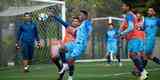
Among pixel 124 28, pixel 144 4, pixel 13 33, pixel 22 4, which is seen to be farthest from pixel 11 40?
pixel 124 28

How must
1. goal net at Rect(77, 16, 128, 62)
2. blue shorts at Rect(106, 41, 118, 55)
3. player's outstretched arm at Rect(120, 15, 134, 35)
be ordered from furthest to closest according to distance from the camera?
goal net at Rect(77, 16, 128, 62) → blue shorts at Rect(106, 41, 118, 55) → player's outstretched arm at Rect(120, 15, 134, 35)

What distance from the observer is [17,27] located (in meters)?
25.9

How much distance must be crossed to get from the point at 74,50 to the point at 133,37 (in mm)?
1544

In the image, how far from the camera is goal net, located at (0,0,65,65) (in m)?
25.0

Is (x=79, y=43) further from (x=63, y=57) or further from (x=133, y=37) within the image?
(x=133, y=37)

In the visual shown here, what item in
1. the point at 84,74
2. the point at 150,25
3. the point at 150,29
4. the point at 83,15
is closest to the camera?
the point at 83,15

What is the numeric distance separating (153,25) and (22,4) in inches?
464

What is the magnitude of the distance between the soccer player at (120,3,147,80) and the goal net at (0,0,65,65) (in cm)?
1060

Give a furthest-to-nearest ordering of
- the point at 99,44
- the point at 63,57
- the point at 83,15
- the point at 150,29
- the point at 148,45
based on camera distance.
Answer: the point at 99,44, the point at 148,45, the point at 150,29, the point at 63,57, the point at 83,15

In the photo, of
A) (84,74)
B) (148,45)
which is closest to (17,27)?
(84,74)

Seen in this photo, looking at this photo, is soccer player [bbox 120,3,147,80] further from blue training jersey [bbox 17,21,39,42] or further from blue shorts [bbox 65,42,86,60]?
blue training jersey [bbox 17,21,39,42]

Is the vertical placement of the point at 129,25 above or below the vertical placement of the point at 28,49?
above

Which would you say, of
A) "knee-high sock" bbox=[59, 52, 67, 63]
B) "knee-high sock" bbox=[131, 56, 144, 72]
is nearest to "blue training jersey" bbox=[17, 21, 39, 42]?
"knee-high sock" bbox=[59, 52, 67, 63]

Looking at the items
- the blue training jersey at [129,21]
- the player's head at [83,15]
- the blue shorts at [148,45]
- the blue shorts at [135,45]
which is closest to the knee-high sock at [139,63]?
the blue shorts at [135,45]
